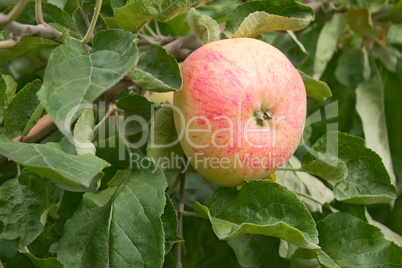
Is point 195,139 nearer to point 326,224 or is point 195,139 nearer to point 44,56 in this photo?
point 326,224

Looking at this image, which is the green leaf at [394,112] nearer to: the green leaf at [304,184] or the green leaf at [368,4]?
the green leaf at [368,4]

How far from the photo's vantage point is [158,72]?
602mm

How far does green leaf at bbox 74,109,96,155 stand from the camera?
60cm

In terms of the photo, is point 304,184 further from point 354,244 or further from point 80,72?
point 80,72

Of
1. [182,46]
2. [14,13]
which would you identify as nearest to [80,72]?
[14,13]

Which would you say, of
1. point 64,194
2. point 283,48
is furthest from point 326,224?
point 64,194

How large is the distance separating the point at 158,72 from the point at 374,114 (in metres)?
0.64

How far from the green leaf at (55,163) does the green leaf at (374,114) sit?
2.15 feet

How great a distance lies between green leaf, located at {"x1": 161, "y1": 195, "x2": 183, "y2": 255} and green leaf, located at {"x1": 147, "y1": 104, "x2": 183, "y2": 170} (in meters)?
0.06

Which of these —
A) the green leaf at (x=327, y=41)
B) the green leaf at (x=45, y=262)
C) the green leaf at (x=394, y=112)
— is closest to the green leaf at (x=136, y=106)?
the green leaf at (x=45, y=262)

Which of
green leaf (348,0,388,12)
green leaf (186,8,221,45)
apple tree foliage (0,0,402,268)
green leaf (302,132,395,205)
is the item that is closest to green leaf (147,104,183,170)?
apple tree foliage (0,0,402,268)

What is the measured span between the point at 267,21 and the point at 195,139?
200mm

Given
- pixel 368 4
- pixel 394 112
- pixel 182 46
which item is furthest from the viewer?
pixel 394 112

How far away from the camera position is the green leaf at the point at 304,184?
87cm
